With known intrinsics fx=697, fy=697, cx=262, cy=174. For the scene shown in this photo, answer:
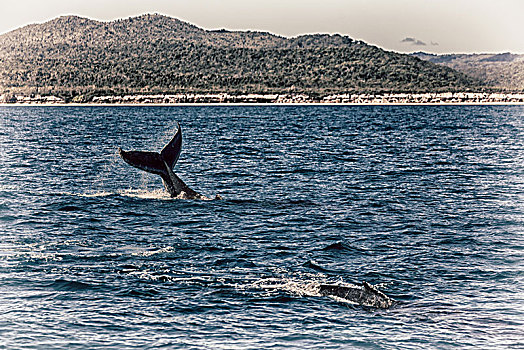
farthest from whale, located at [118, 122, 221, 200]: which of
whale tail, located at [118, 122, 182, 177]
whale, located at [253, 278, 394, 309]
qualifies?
whale, located at [253, 278, 394, 309]

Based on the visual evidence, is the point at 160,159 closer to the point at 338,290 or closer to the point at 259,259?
the point at 259,259

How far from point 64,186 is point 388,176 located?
57.9ft

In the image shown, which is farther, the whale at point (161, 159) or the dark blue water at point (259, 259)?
the whale at point (161, 159)

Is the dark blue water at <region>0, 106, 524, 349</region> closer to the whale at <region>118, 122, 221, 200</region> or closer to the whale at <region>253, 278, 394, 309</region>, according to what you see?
the whale at <region>253, 278, 394, 309</region>

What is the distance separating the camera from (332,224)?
24.6 meters

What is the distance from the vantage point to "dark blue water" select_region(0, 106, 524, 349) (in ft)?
45.3

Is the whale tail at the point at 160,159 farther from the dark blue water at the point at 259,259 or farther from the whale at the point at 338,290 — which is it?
the whale at the point at 338,290

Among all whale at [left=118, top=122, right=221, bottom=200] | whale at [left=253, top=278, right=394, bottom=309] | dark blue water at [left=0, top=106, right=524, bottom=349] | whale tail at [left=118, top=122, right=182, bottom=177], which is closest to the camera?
dark blue water at [left=0, top=106, right=524, bottom=349]

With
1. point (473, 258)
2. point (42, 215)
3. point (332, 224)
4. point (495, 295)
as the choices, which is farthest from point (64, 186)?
point (495, 295)

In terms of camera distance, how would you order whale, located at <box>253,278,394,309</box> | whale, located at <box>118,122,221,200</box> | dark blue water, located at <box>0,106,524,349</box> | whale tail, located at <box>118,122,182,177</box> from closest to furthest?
dark blue water, located at <box>0,106,524,349</box>, whale, located at <box>253,278,394,309</box>, whale, located at <box>118,122,221,200</box>, whale tail, located at <box>118,122,182,177</box>

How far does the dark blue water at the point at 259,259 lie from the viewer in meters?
13.8

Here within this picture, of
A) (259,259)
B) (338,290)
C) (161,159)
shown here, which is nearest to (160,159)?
(161,159)

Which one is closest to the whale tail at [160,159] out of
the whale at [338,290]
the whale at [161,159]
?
the whale at [161,159]

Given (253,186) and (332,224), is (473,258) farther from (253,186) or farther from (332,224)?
(253,186)
